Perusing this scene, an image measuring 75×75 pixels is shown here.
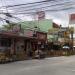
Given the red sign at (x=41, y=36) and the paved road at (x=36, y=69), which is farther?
the red sign at (x=41, y=36)

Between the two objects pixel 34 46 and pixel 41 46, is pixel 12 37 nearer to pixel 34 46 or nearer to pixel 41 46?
pixel 34 46

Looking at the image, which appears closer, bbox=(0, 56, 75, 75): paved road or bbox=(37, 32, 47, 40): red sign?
bbox=(0, 56, 75, 75): paved road

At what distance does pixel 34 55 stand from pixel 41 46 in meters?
12.4

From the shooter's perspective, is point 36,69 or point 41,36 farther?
point 41,36

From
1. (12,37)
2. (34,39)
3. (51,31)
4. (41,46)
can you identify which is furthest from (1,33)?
(51,31)

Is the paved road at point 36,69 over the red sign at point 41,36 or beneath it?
beneath

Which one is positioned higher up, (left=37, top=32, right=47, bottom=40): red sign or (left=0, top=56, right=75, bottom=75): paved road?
(left=37, top=32, right=47, bottom=40): red sign

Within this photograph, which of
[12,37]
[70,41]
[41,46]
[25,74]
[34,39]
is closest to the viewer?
[25,74]

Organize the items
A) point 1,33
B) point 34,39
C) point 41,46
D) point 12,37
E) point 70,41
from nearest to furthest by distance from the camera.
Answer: point 1,33, point 12,37, point 34,39, point 41,46, point 70,41

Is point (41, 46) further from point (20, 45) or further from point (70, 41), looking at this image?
point (70, 41)

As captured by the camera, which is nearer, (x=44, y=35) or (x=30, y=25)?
(x=44, y=35)

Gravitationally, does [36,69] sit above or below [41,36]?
below

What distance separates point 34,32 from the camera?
54156 millimetres

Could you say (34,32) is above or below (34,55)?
above
